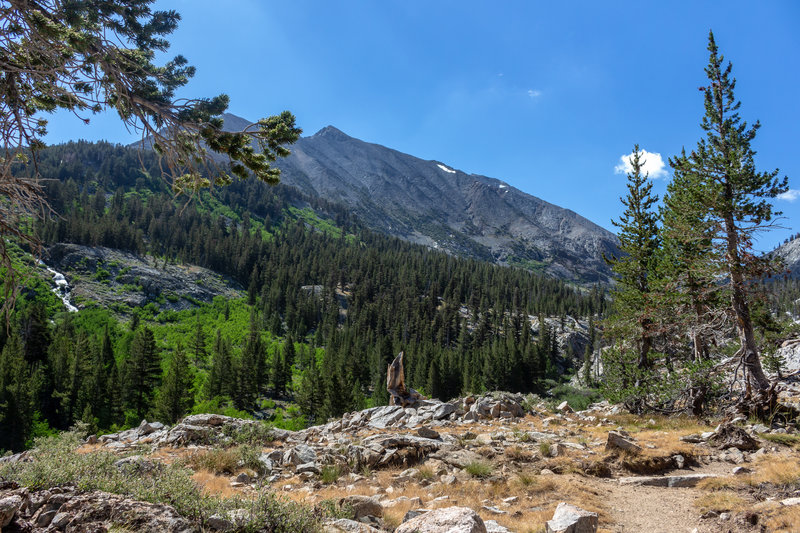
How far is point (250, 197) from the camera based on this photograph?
7421 inches

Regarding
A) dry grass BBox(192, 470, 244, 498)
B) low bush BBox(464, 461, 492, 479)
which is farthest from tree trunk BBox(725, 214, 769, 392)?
dry grass BBox(192, 470, 244, 498)

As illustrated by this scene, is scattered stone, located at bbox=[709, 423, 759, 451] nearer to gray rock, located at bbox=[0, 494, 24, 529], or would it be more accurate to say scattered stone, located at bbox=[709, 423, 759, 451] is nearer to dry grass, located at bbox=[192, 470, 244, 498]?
dry grass, located at bbox=[192, 470, 244, 498]

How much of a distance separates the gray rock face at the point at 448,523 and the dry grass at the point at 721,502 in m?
4.51

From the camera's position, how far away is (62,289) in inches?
2950

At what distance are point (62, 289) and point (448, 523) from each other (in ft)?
315

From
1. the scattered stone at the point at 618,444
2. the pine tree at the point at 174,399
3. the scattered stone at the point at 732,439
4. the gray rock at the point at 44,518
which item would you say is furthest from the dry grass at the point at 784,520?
the pine tree at the point at 174,399

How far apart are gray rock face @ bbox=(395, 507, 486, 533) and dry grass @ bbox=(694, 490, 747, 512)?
451 centimetres

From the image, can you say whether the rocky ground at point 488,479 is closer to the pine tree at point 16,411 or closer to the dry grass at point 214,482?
the dry grass at point 214,482

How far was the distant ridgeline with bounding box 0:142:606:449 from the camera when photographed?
39.7 metres

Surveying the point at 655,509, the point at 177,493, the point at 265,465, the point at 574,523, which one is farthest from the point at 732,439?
the point at 177,493

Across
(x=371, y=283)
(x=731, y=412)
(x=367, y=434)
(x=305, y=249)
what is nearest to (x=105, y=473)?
(x=367, y=434)

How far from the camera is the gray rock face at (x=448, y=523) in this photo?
4.68 m

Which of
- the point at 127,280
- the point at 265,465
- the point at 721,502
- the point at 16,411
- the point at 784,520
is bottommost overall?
the point at 16,411

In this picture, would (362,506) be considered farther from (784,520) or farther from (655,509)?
(784,520)
